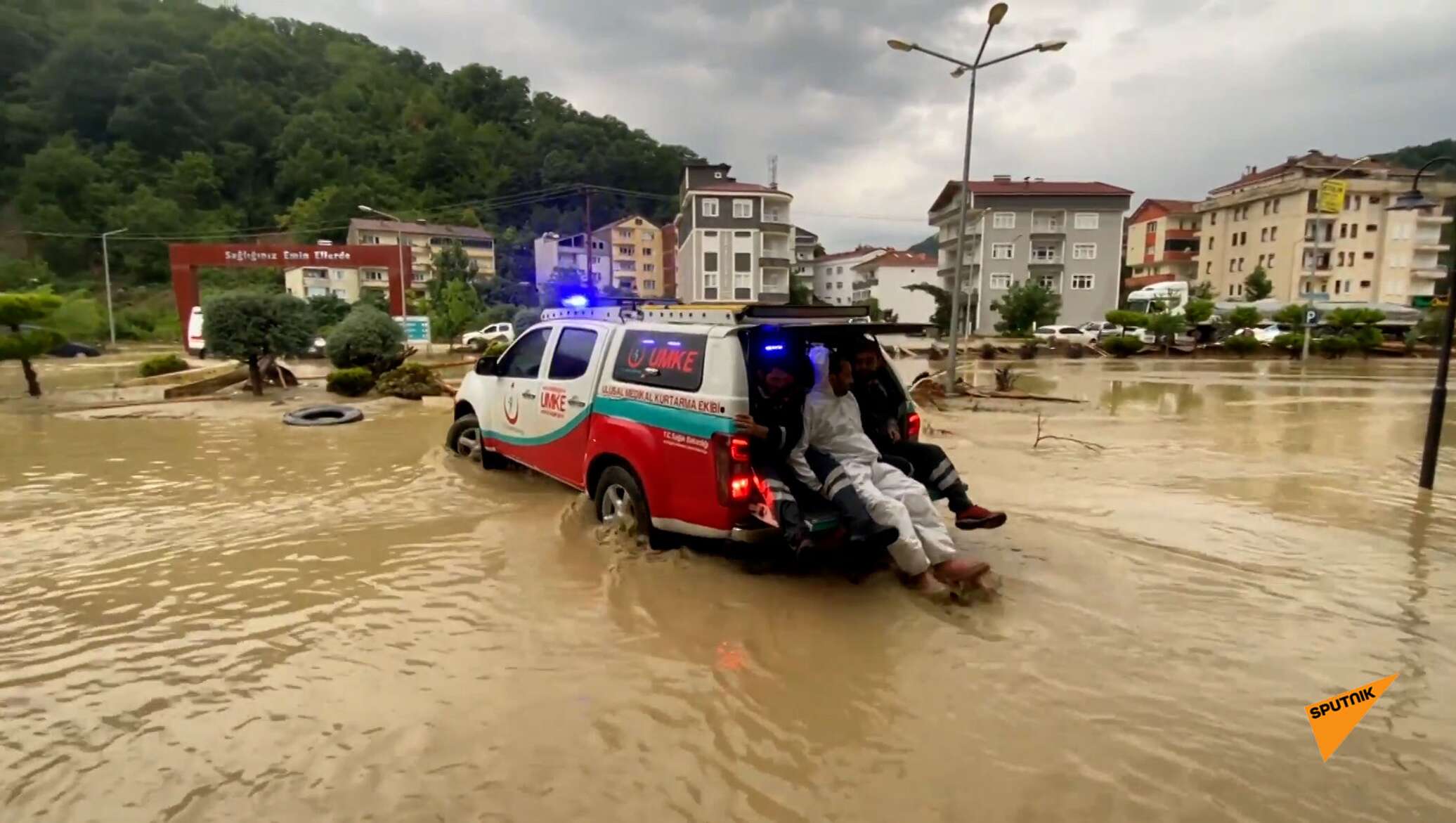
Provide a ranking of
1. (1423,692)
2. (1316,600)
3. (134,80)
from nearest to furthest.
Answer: (1423,692), (1316,600), (134,80)

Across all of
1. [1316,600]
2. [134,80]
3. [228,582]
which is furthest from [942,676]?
[134,80]

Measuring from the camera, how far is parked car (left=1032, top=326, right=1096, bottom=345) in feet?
125

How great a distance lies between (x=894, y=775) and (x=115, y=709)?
3574mm

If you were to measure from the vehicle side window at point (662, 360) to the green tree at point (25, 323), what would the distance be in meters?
14.7

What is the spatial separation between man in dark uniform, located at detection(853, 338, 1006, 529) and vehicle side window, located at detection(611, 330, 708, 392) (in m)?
1.33

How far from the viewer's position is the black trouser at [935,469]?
5.66m

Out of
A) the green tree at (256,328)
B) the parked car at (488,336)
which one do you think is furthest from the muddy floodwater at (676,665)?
the parked car at (488,336)

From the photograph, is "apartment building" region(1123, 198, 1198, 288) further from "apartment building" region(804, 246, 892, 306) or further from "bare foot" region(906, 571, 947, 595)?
"bare foot" region(906, 571, 947, 595)

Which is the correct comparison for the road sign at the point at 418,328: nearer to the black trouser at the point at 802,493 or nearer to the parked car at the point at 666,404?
the parked car at the point at 666,404

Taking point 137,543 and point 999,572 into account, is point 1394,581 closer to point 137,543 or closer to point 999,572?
point 999,572

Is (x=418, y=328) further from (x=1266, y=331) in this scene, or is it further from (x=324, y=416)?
(x=1266, y=331)

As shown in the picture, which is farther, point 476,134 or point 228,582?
point 476,134

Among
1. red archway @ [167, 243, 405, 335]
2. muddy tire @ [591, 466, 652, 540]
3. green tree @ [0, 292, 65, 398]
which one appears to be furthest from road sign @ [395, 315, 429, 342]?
muddy tire @ [591, 466, 652, 540]

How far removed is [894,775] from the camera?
321cm
